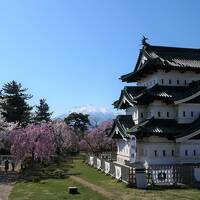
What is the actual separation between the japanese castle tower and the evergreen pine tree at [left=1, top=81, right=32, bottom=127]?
39862 mm

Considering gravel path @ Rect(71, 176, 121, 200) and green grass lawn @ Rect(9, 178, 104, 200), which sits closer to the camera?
gravel path @ Rect(71, 176, 121, 200)

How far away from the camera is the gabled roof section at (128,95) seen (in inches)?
1694

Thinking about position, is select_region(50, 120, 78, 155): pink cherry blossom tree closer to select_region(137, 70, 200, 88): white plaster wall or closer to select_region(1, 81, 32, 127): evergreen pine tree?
select_region(1, 81, 32, 127): evergreen pine tree

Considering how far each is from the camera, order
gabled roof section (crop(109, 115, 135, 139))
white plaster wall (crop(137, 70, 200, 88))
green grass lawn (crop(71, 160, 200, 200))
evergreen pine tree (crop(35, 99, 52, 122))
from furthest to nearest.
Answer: evergreen pine tree (crop(35, 99, 52, 122)) < gabled roof section (crop(109, 115, 135, 139)) < white plaster wall (crop(137, 70, 200, 88)) < green grass lawn (crop(71, 160, 200, 200))

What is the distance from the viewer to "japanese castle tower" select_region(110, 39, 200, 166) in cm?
3797

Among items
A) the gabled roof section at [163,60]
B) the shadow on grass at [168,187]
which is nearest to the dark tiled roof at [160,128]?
the gabled roof section at [163,60]

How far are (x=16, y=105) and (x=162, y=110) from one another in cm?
4915

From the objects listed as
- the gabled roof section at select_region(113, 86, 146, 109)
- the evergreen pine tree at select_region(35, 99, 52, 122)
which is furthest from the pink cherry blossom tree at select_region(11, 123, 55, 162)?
the evergreen pine tree at select_region(35, 99, 52, 122)

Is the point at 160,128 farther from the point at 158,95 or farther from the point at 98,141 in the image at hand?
the point at 98,141

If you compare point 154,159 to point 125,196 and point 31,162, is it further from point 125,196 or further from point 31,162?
point 31,162

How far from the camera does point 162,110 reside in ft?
134

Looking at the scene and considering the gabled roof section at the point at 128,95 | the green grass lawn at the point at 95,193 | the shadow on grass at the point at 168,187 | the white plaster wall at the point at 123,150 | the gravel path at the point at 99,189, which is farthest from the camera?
the white plaster wall at the point at 123,150

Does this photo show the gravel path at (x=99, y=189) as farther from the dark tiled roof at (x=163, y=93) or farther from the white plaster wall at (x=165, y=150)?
the dark tiled roof at (x=163, y=93)

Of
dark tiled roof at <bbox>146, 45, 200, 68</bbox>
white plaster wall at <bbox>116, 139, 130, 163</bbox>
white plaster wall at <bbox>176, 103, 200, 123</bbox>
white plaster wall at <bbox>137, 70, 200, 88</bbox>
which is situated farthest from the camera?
white plaster wall at <bbox>116, 139, 130, 163</bbox>
